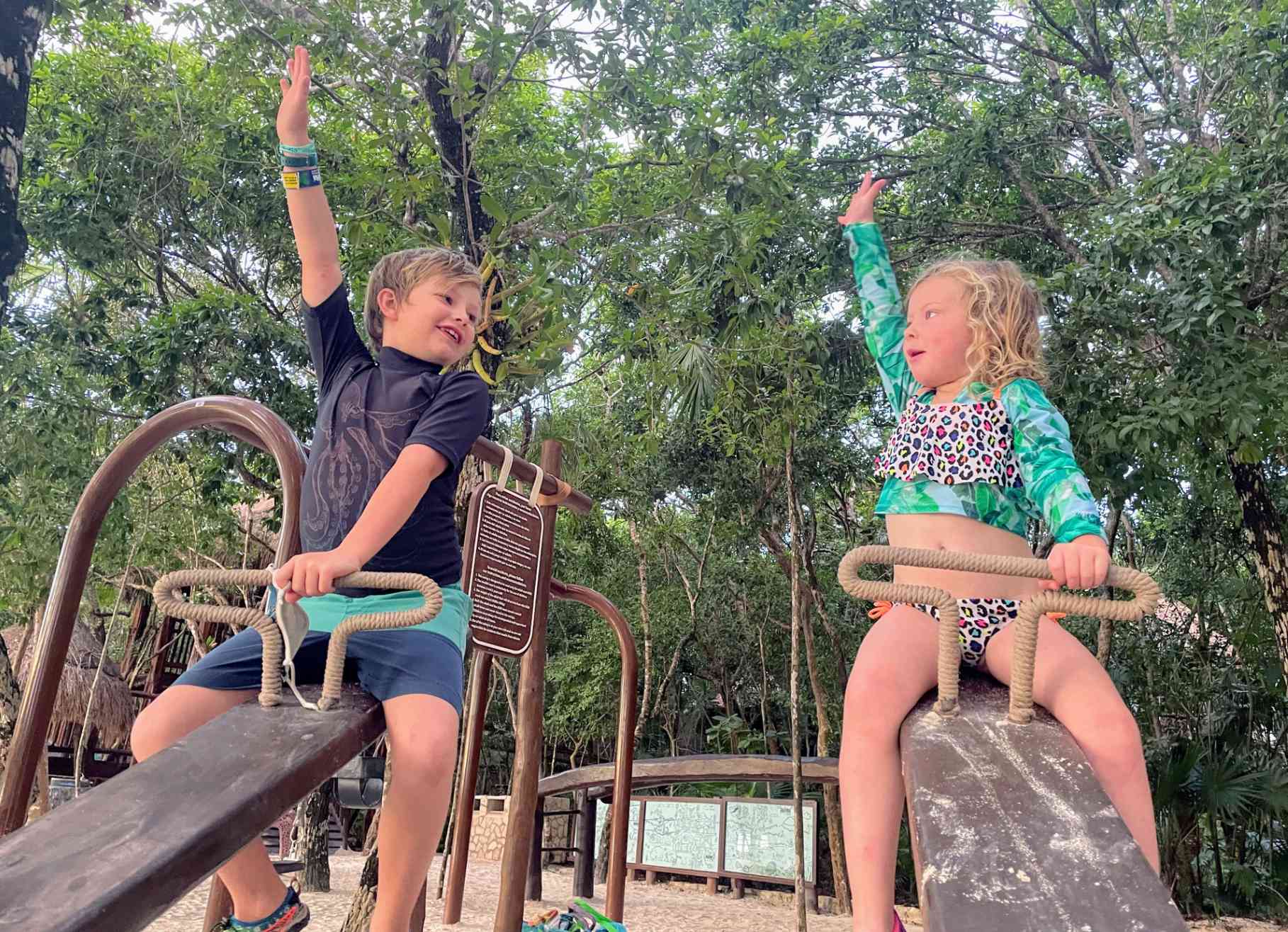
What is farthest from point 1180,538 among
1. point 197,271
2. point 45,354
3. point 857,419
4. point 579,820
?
point 45,354

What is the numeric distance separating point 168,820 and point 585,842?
8682mm

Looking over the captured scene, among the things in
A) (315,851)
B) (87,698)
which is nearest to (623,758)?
(315,851)

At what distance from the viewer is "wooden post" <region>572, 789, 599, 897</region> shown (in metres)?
9.21

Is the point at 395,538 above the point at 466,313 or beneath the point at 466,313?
beneath

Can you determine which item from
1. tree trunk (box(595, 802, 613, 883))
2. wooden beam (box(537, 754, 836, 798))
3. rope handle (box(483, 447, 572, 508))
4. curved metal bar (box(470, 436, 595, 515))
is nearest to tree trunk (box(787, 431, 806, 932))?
wooden beam (box(537, 754, 836, 798))

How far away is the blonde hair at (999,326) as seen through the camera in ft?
6.09

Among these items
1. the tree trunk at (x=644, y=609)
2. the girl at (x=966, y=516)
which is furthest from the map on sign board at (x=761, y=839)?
the girl at (x=966, y=516)

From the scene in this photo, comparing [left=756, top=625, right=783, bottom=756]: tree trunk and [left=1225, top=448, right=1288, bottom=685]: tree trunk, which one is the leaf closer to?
[left=1225, top=448, right=1288, bottom=685]: tree trunk

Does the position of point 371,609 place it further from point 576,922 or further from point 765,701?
point 765,701

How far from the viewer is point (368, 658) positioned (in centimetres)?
161

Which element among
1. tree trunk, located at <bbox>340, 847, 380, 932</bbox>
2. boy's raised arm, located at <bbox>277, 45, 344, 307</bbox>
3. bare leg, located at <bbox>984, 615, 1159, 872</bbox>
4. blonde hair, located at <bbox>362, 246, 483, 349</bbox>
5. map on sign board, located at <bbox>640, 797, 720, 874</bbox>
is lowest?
map on sign board, located at <bbox>640, 797, 720, 874</bbox>

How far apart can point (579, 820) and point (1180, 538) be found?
22.2ft

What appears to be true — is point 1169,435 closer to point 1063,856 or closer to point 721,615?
point 1063,856

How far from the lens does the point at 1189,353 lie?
5.26 m
